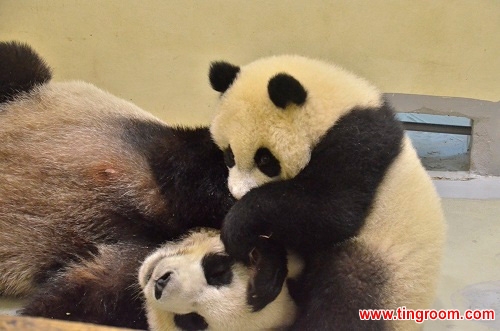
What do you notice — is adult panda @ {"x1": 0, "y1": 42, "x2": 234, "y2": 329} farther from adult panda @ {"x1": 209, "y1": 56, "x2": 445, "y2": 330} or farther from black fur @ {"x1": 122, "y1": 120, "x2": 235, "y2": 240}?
adult panda @ {"x1": 209, "y1": 56, "x2": 445, "y2": 330}

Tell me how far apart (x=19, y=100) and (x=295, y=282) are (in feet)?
4.60

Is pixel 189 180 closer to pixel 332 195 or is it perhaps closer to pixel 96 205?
pixel 96 205

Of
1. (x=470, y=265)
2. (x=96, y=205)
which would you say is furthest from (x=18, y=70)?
(x=470, y=265)

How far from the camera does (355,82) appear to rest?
2.25 metres

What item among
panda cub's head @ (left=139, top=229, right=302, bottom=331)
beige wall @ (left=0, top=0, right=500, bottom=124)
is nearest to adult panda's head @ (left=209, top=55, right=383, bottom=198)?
panda cub's head @ (left=139, top=229, right=302, bottom=331)

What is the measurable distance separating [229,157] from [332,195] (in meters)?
0.44

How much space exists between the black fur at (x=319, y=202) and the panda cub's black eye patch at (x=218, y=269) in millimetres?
38

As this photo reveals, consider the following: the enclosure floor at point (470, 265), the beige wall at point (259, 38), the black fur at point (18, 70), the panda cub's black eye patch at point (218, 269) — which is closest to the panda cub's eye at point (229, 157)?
the panda cub's black eye patch at point (218, 269)

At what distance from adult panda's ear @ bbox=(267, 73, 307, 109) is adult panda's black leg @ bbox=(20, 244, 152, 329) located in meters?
0.71

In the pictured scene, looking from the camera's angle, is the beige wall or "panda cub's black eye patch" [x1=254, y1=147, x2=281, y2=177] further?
the beige wall

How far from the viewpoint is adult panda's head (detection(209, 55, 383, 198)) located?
6.58 feet

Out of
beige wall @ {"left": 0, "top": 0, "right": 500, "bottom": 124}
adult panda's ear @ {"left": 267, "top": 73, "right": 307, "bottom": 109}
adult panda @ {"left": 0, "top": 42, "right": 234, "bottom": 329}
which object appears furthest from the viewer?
beige wall @ {"left": 0, "top": 0, "right": 500, "bottom": 124}

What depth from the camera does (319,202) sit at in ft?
6.11

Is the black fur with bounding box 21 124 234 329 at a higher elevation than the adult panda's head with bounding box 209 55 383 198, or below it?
below
